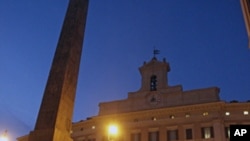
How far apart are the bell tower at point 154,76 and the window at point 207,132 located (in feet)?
23.8

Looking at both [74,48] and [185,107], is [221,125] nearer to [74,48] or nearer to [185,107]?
[185,107]

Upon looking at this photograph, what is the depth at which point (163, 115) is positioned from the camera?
35344 millimetres

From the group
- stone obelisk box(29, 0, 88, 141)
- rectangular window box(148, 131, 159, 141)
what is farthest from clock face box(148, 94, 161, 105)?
stone obelisk box(29, 0, 88, 141)

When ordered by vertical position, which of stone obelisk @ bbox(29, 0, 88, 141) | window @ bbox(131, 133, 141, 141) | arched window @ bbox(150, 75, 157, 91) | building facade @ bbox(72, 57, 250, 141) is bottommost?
stone obelisk @ bbox(29, 0, 88, 141)

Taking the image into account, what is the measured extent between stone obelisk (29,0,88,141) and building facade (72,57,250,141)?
2371 cm

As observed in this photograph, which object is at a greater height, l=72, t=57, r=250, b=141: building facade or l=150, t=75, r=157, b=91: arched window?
l=150, t=75, r=157, b=91: arched window

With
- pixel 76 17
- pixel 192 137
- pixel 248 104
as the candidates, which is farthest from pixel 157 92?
pixel 76 17

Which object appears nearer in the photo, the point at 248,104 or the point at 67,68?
the point at 67,68

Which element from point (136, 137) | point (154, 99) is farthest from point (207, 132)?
point (136, 137)

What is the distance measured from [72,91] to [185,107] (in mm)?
25900

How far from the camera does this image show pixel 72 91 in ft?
33.8

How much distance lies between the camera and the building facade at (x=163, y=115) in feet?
107

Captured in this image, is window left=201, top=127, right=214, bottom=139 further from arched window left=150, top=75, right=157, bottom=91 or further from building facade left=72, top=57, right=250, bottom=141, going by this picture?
arched window left=150, top=75, right=157, bottom=91

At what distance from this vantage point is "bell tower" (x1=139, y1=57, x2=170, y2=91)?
38.2 meters
